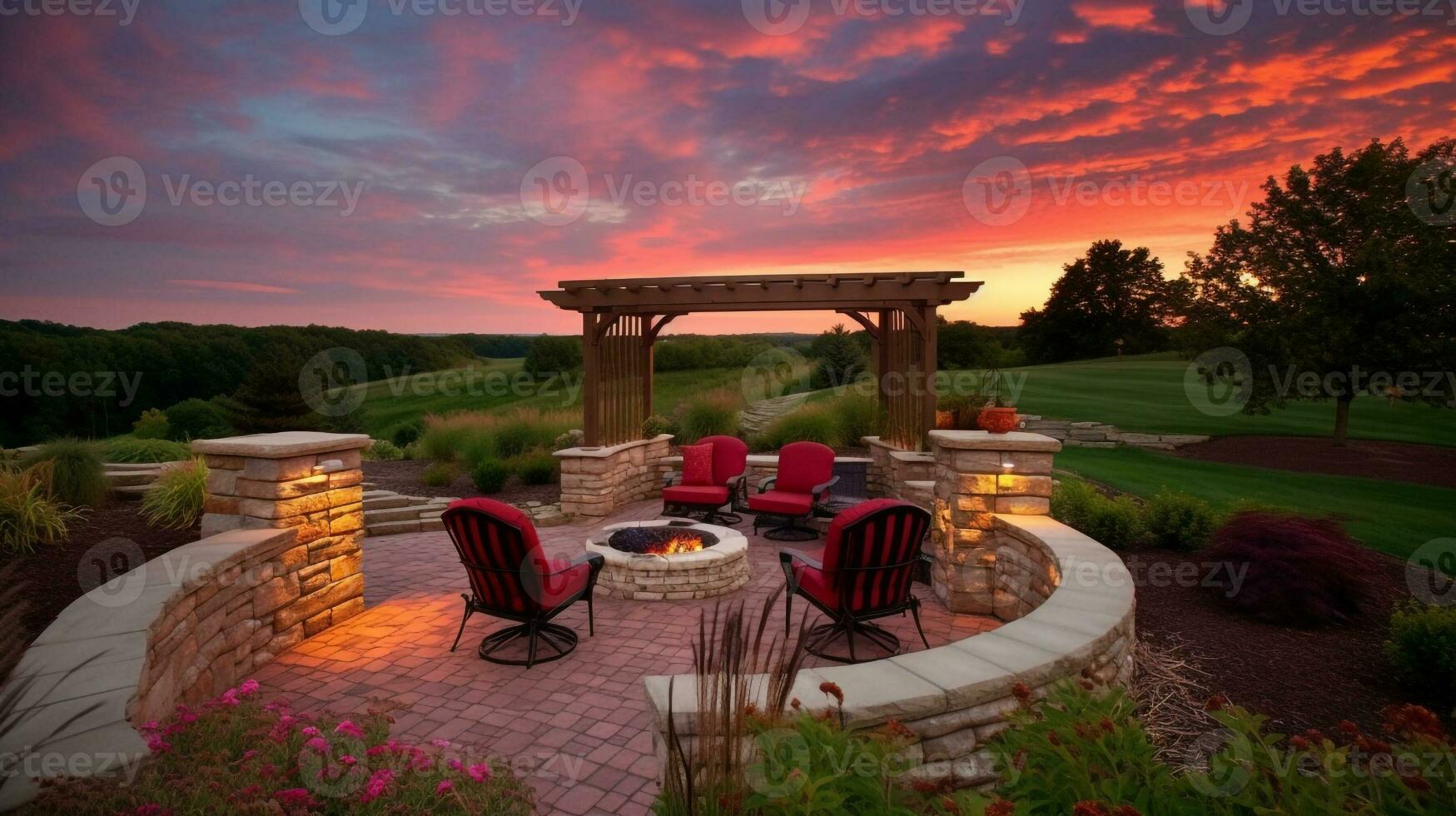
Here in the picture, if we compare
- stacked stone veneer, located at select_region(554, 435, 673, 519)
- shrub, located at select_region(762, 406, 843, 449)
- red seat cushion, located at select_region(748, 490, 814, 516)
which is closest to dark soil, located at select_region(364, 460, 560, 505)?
stacked stone veneer, located at select_region(554, 435, 673, 519)

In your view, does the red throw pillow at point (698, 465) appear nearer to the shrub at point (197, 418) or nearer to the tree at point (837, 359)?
the tree at point (837, 359)

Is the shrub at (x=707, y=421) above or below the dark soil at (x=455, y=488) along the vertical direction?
above

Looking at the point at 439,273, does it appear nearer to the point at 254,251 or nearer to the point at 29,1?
the point at 254,251

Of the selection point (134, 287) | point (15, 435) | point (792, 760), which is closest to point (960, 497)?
point (792, 760)

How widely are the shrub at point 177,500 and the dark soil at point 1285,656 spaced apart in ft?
21.9

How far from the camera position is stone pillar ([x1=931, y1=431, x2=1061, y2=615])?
15.2ft

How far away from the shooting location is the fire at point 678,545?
5363 mm

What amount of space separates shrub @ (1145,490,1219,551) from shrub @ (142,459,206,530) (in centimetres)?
770

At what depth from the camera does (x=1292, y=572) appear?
12.6 feet

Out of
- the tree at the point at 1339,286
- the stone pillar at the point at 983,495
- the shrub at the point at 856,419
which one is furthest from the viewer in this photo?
the tree at the point at 1339,286

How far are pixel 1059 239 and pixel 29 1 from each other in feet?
44.2

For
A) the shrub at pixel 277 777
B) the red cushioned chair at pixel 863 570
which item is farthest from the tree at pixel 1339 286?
the shrub at pixel 277 777

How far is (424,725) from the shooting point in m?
3.16

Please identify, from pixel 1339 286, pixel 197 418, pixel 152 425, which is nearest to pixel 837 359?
pixel 1339 286
